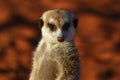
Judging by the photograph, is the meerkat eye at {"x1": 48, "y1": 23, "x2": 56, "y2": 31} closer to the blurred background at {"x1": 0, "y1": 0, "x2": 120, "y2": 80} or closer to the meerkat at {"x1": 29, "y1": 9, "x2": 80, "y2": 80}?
the meerkat at {"x1": 29, "y1": 9, "x2": 80, "y2": 80}

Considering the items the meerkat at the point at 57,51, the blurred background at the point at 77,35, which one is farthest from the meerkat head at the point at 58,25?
the blurred background at the point at 77,35

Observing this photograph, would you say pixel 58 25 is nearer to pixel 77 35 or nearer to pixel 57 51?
pixel 57 51

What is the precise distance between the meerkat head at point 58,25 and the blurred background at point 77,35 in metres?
1.59

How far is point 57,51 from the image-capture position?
12.0ft

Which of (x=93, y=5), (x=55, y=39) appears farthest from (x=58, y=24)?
(x=93, y=5)

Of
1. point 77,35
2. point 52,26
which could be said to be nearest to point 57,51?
point 52,26

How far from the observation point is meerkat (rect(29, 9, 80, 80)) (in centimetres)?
359

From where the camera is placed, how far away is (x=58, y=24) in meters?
3.62

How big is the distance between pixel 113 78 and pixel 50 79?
190 cm

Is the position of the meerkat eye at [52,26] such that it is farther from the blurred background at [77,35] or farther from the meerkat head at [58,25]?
the blurred background at [77,35]

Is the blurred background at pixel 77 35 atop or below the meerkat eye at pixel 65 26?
below

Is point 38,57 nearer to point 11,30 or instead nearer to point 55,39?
point 55,39

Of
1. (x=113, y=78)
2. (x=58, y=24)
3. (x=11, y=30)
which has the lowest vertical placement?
(x=113, y=78)

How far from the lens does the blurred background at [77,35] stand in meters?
5.29
